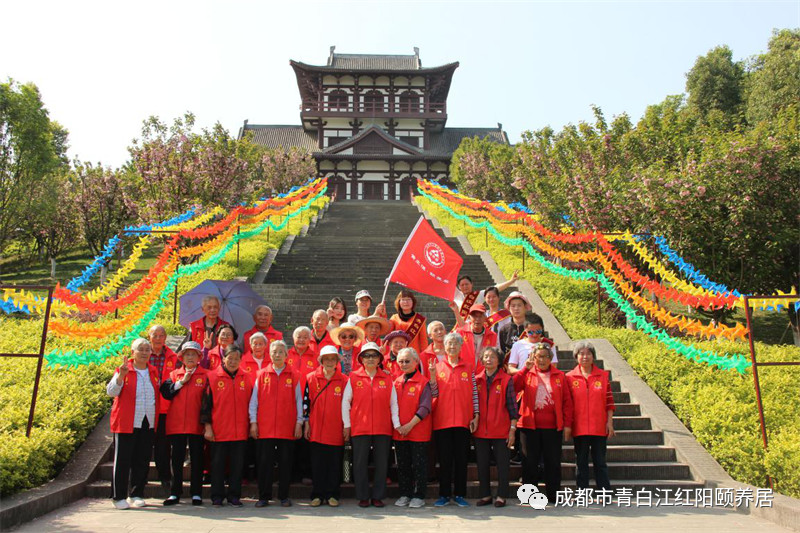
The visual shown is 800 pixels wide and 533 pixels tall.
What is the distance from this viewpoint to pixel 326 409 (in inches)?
227

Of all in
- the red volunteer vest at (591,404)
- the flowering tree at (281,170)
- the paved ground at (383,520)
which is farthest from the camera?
the flowering tree at (281,170)

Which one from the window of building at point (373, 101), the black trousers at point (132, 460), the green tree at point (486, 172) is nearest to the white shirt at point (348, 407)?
the black trousers at point (132, 460)

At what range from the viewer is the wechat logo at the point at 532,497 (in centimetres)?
577

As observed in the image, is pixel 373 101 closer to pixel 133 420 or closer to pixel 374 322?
pixel 374 322

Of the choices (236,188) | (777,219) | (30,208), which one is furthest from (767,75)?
(30,208)

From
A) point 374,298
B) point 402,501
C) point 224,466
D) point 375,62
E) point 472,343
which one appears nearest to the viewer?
point 402,501

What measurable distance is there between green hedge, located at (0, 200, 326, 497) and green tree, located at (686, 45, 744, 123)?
930 inches

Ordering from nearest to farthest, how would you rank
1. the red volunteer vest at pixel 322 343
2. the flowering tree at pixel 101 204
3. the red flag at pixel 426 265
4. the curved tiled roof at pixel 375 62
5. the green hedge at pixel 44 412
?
the green hedge at pixel 44 412 → the red volunteer vest at pixel 322 343 → the red flag at pixel 426 265 → the flowering tree at pixel 101 204 → the curved tiled roof at pixel 375 62

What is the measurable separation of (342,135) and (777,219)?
107 ft

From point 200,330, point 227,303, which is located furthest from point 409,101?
point 200,330

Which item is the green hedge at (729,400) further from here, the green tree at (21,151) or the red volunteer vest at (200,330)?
the green tree at (21,151)

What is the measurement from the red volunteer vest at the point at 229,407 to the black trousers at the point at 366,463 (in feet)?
3.22

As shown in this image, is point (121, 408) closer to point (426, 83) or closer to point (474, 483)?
point (474, 483)

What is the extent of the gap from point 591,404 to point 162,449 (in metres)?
3.90
